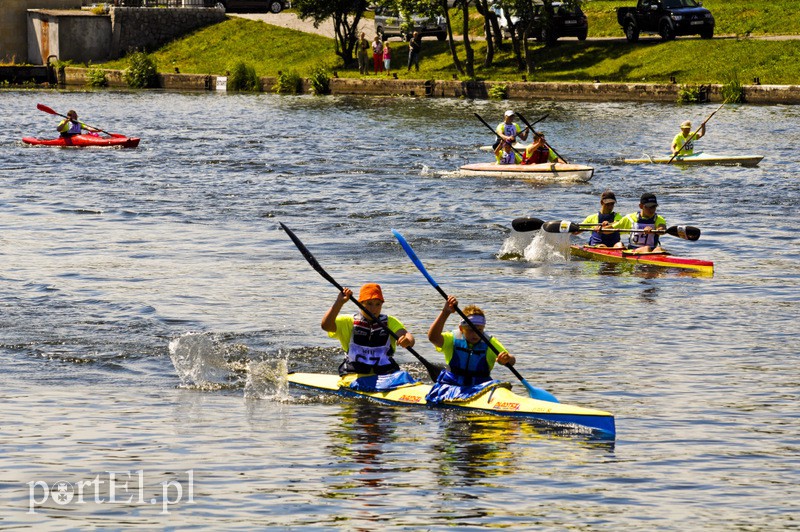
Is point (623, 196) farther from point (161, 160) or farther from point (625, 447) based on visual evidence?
point (625, 447)

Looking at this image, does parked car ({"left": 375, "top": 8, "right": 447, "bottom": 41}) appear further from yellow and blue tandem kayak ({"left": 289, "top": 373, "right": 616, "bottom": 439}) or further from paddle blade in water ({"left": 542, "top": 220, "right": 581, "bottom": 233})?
yellow and blue tandem kayak ({"left": 289, "top": 373, "right": 616, "bottom": 439})

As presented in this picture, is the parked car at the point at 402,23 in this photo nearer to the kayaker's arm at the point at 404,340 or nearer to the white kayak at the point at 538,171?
the white kayak at the point at 538,171

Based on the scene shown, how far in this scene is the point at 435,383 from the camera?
13820 millimetres

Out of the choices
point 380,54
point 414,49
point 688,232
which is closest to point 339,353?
point 688,232

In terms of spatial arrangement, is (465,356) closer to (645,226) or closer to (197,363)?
(197,363)

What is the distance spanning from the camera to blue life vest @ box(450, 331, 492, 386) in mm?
13420

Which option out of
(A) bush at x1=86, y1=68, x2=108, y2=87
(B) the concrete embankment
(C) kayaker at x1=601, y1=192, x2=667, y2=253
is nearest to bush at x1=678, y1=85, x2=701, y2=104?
(B) the concrete embankment

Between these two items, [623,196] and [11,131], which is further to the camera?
[11,131]

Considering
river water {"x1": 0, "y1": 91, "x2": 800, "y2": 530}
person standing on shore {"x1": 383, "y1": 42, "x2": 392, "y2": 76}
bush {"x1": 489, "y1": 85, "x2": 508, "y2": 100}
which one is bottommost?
river water {"x1": 0, "y1": 91, "x2": 800, "y2": 530}

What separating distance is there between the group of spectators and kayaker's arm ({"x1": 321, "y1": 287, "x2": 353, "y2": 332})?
43718 mm

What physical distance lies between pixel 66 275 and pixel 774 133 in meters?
24.8

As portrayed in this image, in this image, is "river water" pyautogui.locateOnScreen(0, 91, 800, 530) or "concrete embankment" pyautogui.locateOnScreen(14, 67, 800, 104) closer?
"river water" pyautogui.locateOnScreen(0, 91, 800, 530)

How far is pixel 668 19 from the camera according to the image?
51.7 metres

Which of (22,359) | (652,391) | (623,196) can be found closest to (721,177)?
(623,196)
